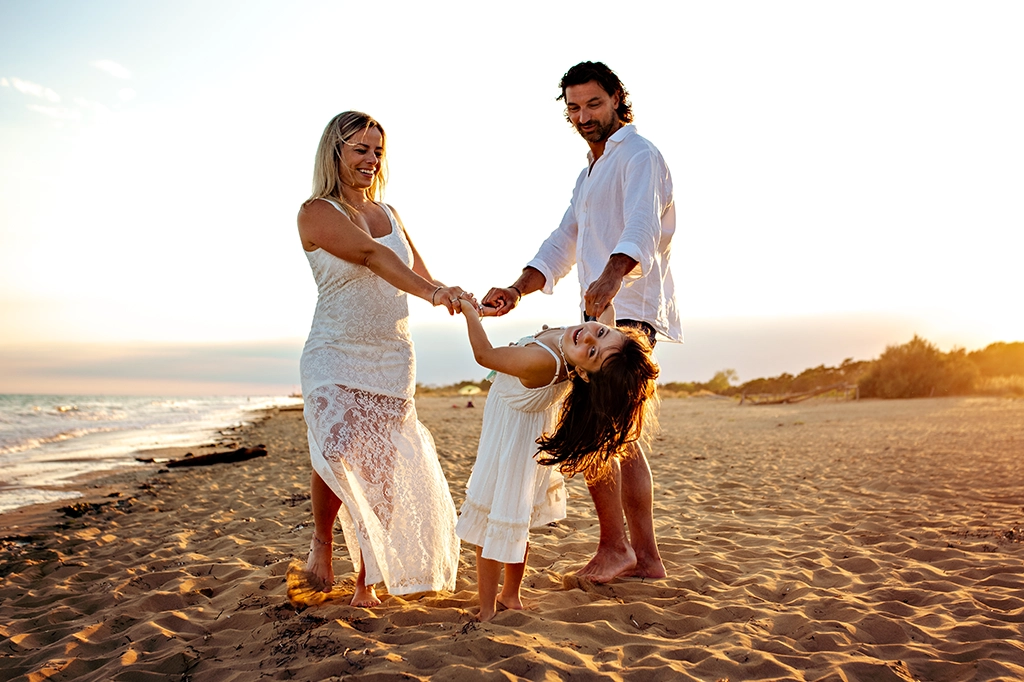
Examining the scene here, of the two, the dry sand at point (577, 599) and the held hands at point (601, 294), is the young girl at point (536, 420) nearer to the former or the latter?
the held hands at point (601, 294)

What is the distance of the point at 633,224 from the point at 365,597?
2.13 m

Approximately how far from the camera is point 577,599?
3.10m

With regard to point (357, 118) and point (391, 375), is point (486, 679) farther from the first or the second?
point (357, 118)

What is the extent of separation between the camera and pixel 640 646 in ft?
8.45

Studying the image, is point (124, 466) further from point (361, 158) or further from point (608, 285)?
point (608, 285)

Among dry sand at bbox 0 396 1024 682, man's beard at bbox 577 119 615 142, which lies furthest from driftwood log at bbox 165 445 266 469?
man's beard at bbox 577 119 615 142

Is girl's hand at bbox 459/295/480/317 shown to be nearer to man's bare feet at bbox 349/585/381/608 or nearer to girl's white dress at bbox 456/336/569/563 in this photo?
girl's white dress at bbox 456/336/569/563

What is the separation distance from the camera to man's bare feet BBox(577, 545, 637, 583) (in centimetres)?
327

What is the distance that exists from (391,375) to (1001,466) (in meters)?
7.65

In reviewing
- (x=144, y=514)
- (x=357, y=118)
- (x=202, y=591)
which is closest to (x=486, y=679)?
(x=202, y=591)

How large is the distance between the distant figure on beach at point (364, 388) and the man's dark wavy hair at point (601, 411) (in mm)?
702

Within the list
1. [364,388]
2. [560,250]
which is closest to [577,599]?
[364,388]

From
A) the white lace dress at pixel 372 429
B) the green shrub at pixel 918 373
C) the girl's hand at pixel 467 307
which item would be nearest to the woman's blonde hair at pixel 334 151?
the white lace dress at pixel 372 429

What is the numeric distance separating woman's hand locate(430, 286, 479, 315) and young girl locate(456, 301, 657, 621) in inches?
5.7
